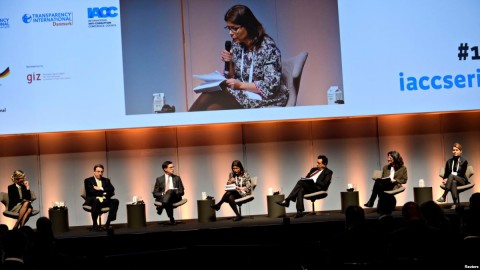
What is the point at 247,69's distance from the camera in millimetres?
10289

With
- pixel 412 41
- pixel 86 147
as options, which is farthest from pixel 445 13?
pixel 86 147

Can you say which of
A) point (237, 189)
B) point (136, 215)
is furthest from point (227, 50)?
point (136, 215)

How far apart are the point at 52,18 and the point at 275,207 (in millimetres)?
4099

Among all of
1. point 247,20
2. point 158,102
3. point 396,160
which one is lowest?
point 396,160

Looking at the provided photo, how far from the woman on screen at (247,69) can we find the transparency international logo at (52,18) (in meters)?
2.15

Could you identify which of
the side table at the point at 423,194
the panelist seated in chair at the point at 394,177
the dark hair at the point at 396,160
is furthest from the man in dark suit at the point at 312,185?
the side table at the point at 423,194

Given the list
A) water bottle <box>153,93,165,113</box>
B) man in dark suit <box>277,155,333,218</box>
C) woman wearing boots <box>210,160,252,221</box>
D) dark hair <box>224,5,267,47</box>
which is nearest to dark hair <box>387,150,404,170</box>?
man in dark suit <box>277,155,333,218</box>

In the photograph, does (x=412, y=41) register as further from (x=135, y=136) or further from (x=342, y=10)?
(x=135, y=136)

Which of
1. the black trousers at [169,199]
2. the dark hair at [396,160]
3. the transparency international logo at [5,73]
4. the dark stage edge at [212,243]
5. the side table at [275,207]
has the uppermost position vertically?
the transparency international logo at [5,73]

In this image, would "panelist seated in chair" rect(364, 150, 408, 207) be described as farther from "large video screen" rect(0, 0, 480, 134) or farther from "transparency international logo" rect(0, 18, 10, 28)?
"transparency international logo" rect(0, 18, 10, 28)

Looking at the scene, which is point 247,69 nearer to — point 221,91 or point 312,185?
point 221,91

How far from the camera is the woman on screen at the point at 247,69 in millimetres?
10172

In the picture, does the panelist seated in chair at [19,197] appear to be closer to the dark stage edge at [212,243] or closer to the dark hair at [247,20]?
the dark stage edge at [212,243]

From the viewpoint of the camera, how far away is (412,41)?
9961mm
